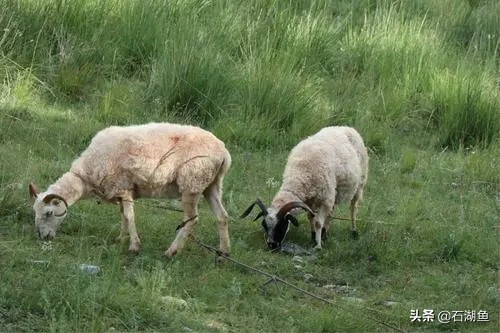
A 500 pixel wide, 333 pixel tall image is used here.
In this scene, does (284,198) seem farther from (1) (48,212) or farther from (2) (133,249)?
(1) (48,212)

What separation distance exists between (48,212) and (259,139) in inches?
166

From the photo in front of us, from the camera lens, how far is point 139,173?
299 inches

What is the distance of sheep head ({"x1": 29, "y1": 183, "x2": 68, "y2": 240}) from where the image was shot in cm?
743

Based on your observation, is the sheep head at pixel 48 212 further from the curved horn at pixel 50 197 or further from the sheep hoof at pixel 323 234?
the sheep hoof at pixel 323 234

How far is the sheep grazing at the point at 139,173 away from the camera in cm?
756

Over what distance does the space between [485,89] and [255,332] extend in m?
7.42

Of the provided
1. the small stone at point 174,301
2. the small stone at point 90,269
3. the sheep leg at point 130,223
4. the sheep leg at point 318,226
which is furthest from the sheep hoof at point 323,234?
the small stone at point 90,269

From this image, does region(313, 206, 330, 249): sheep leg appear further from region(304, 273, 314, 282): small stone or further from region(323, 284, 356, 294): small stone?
region(323, 284, 356, 294): small stone

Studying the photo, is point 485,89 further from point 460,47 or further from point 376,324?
point 376,324

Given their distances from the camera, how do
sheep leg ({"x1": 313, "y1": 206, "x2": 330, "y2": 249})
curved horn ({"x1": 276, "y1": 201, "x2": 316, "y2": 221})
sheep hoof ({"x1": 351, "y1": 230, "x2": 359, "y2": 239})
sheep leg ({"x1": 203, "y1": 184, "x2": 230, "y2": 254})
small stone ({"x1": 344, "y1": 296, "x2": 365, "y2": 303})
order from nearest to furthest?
small stone ({"x1": 344, "y1": 296, "x2": 365, "y2": 303})
sheep leg ({"x1": 203, "y1": 184, "x2": 230, "y2": 254})
curved horn ({"x1": 276, "y1": 201, "x2": 316, "y2": 221})
sheep leg ({"x1": 313, "y1": 206, "x2": 330, "y2": 249})
sheep hoof ({"x1": 351, "y1": 230, "x2": 359, "y2": 239})

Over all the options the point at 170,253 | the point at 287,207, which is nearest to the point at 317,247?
the point at 287,207

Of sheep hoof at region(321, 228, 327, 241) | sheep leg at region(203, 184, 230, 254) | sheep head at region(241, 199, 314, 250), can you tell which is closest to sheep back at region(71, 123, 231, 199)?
sheep leg at region(203, 184, 230, 254)

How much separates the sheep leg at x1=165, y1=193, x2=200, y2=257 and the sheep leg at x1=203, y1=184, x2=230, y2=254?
248 mm

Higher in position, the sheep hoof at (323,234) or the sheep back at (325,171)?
the sheep back at (325,171)
